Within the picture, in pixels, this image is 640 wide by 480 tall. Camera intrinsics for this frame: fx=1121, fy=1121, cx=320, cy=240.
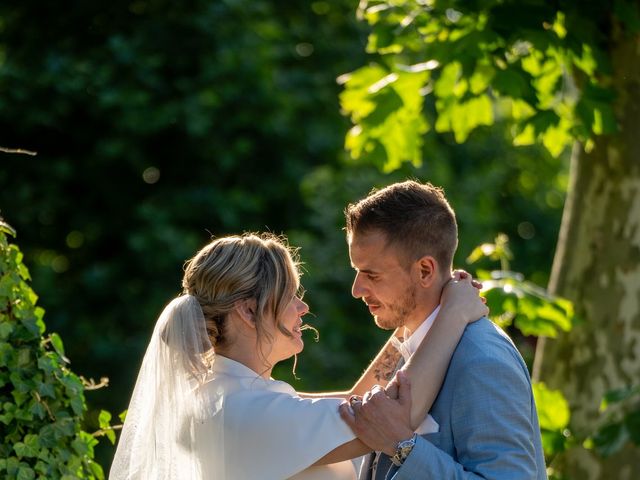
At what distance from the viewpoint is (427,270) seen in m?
3.20

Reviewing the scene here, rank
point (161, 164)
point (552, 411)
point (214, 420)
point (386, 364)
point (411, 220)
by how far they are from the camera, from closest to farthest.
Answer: point (214, 420) → point (411, 220) → point (386, 364) → point (552, 411) → point (161, 164)

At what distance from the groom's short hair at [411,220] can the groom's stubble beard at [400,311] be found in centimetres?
11

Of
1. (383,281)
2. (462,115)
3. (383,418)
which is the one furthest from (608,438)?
(383,418)

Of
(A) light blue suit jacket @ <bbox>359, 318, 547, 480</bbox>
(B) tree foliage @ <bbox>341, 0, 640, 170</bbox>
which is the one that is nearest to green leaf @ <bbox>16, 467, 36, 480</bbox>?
(A) light blue suit jacket @ <bbox>359, 318, 547, 480</bbox>

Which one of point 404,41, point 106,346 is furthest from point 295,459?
point 106,346

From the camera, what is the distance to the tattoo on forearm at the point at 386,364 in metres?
3.64

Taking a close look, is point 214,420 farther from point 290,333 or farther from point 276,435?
point 290,333

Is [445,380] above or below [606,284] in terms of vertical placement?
above

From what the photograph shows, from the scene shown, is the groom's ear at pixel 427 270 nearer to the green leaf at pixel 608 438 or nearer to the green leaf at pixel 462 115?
the green leaf at pixel 608 438

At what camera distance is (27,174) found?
448 inches

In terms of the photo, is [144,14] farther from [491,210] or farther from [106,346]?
[491,210]

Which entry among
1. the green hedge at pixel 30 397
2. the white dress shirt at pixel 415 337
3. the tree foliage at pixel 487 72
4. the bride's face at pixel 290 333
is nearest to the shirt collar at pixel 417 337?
the white dress shirt at pixel 415 337

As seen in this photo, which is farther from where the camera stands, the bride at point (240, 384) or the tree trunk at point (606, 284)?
the tree trunk at point (606, 284)

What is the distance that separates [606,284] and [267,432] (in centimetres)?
337
